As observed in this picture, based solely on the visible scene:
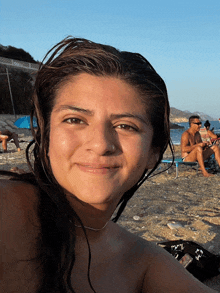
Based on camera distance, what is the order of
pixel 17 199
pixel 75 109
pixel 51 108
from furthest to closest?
pixel 51 108 < pixel 75 109 < pixel 17 199

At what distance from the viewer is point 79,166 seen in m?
1.16

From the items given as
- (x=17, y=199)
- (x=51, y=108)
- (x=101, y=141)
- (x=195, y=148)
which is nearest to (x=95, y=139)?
(x=101, y=141)

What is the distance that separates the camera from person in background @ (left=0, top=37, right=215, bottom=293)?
1.07 meters

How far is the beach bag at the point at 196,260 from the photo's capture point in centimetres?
233

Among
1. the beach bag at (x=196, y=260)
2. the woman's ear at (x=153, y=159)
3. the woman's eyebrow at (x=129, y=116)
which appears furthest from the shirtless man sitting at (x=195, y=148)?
the woman's eyebrow at (x=129, y=116)

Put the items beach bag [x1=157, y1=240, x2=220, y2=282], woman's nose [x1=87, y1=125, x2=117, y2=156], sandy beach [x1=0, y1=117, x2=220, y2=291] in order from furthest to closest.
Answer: sandy beach [x1=0, y1=117, x2=220, y2=291], beach bag [x1=157, y1=240, x2=220, y2=282], woman's nose [x1=87, y1=125, x2=117, y2=156]

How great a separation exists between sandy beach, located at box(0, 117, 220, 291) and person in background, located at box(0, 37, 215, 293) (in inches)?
65.9

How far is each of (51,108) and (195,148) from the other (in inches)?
267

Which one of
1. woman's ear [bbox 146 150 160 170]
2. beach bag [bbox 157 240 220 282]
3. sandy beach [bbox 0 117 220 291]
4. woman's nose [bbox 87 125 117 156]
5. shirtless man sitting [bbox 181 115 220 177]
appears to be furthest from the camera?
shirtless man sitting [bbox 181 115 220 177]

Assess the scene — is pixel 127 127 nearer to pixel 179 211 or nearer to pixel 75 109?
pixel 75 109

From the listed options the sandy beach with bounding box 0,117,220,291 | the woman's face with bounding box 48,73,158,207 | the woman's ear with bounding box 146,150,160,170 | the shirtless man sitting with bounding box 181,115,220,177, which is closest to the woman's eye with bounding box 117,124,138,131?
the woman's face with bounding box 48,73,158,207

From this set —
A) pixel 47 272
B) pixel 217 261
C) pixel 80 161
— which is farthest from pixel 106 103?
pixel 217 261

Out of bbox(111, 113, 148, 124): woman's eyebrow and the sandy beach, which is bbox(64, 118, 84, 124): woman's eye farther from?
the sandy beach

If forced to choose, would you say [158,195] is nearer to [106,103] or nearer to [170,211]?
[170,211]
